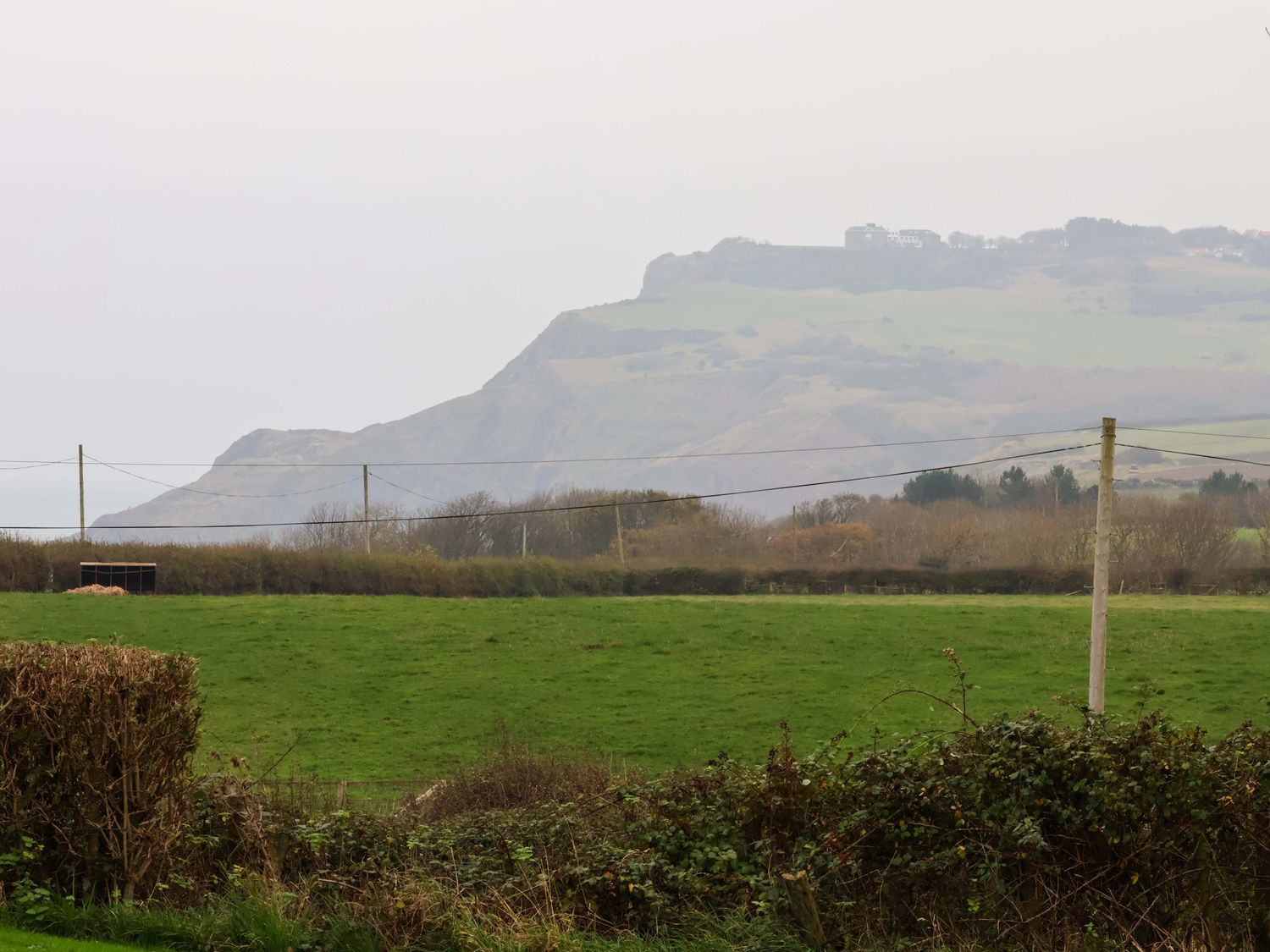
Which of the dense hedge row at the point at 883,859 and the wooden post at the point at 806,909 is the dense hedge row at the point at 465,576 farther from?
the wooden post at the point at 806,909

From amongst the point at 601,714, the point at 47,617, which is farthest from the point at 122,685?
the point at 47,617

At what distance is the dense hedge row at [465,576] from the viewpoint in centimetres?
5366

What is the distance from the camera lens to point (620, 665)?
37.0 m

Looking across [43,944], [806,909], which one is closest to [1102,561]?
[806,909]

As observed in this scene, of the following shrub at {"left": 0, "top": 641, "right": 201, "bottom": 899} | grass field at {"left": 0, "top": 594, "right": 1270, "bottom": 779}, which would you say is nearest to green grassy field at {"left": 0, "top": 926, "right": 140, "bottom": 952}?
shrub at {"left": 0, "top": 641, "right": 201, "bottom": 899}

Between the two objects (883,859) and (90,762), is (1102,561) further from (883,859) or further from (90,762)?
(90,762)

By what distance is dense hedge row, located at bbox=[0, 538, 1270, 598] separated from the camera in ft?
176

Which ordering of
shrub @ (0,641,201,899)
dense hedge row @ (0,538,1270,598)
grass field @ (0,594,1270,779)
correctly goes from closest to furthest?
shrub @ (0,641,201,899) < grass field @ (0,594,1270,779) < dense hedge row @ (0,538,1270,598)

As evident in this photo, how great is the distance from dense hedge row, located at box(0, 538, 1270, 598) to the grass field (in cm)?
772

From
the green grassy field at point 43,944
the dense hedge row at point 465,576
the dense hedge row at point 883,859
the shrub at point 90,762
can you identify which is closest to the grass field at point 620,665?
the dense hedge row at point 465,576

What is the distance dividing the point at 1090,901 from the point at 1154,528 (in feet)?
278

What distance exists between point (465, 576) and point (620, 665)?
25970 millimetres

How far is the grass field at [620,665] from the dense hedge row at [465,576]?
7.72m

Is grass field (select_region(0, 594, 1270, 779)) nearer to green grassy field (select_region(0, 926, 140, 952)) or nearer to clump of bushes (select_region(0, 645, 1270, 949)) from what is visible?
clump of bushes (select_region(0, 645, 1270, 949))
